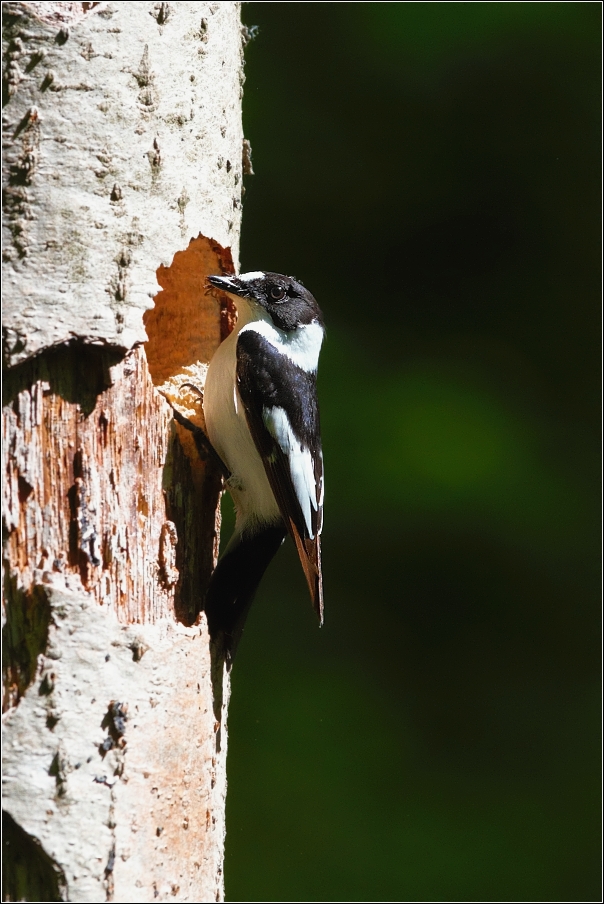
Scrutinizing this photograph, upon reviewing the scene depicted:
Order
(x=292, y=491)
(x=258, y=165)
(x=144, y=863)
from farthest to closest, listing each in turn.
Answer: (x=258, y=165), (x=292, y=491), (x=144, y=863)

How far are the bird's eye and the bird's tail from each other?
704 mm

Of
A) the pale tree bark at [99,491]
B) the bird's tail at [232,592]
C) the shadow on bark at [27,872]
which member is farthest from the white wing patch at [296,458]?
the shadow on bark at [27,872]

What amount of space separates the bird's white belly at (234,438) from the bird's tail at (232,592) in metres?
0.17

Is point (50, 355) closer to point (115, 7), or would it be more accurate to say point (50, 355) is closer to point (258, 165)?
point (115, 7)

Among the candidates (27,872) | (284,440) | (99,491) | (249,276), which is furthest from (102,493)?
(249,276)

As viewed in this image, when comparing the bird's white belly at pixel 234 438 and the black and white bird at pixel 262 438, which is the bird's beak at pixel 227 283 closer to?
the black and white bird at pixel 262 438

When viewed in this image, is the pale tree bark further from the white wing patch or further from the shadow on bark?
the white wing patch

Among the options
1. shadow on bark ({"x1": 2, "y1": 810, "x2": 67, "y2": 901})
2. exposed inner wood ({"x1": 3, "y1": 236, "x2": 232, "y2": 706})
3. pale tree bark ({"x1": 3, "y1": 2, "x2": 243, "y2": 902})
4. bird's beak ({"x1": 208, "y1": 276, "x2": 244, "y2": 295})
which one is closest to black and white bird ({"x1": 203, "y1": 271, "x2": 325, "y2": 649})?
bird's beak ({"x1": 208, "y1": 276, "x2": 244, "y2": 295})

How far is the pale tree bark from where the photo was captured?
175cm

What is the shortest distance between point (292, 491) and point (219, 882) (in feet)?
2.97

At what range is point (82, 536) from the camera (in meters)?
1.84

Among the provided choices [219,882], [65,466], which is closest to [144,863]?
[219,882]

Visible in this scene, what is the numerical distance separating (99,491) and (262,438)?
0.74m

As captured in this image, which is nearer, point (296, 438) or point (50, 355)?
point (50, 355)
